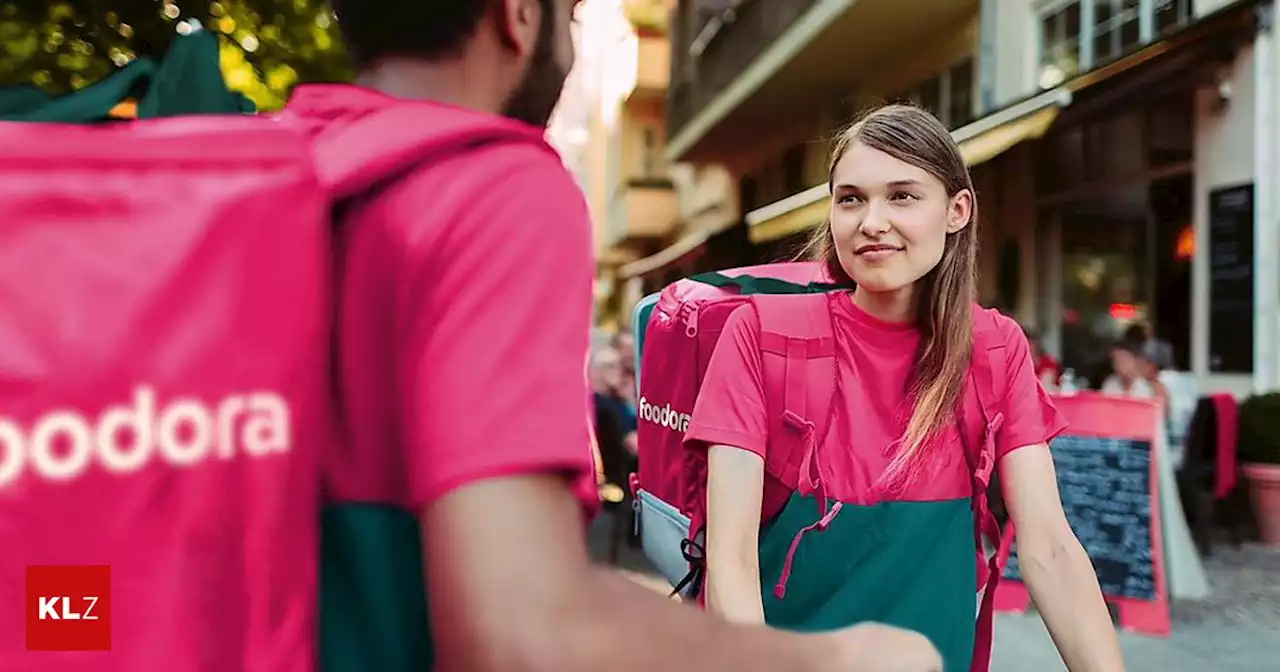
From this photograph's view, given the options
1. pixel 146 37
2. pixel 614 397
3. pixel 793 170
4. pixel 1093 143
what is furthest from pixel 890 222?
pixel 793 170

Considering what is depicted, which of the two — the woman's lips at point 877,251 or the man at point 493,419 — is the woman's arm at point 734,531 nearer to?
the woman's lips at point 877,251

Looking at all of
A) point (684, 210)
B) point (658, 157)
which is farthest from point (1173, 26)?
point (658, 157)

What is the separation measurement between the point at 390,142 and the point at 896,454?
1172 mm

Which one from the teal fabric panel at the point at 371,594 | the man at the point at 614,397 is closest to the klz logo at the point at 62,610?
the teal fabric panel at the point at 371,594

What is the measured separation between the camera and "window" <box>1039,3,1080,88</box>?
462 inches

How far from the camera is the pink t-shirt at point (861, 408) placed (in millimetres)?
1765

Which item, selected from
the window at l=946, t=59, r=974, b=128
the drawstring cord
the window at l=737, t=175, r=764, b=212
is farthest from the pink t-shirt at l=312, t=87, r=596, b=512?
the window at l=737, t=175, r=764, b=212

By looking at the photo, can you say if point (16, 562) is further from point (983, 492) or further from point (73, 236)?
point (983, 492)

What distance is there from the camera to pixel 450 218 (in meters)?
0.76

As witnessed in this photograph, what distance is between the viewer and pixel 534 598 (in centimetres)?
73

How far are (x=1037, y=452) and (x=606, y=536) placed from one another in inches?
283

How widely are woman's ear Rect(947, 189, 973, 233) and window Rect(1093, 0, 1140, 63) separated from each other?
960 cm

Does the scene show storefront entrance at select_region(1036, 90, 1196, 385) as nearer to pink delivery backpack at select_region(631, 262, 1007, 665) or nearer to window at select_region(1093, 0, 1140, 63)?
window at select_region(1093, 0, 1140, 63)

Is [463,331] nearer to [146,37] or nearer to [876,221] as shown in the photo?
[876,221]
